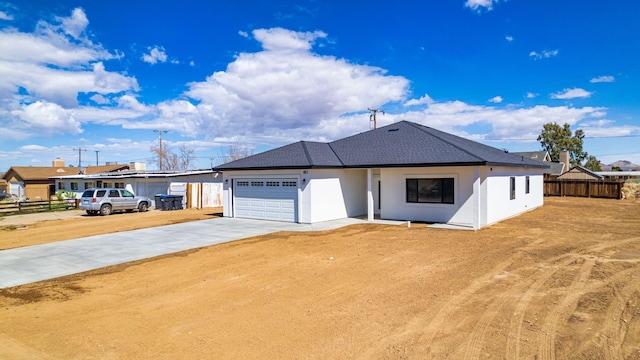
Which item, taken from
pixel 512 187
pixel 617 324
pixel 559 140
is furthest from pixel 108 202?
pixel 559 140

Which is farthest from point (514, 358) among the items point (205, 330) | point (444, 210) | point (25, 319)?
point (444, 210)

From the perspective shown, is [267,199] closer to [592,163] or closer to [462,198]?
[462,198]

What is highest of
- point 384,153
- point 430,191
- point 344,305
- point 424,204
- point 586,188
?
point 384,153

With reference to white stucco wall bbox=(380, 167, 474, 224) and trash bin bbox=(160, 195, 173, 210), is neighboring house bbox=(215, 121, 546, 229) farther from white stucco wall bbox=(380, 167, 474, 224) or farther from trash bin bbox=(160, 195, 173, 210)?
trash bin bbox=(160, 195, 173, 210)

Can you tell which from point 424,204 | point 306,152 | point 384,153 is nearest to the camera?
point 424,204

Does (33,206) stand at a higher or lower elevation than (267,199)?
lower

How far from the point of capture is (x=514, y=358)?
188 inches

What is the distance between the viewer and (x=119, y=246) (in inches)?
520

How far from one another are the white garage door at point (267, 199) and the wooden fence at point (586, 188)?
2810cm

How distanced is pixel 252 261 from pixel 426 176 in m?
9.86

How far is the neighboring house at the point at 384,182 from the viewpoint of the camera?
1631 cm

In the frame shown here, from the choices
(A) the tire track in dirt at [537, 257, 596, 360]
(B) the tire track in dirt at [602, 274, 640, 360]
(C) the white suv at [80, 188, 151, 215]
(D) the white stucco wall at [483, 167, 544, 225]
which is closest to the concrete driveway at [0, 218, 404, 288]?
(D) the white stucco wall at [483, 167, 544, 225]

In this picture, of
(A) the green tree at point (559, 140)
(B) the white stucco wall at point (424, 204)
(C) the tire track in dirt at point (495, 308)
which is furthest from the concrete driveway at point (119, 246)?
(A) the green tree at point (559, 140)

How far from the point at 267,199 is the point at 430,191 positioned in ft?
26.5
